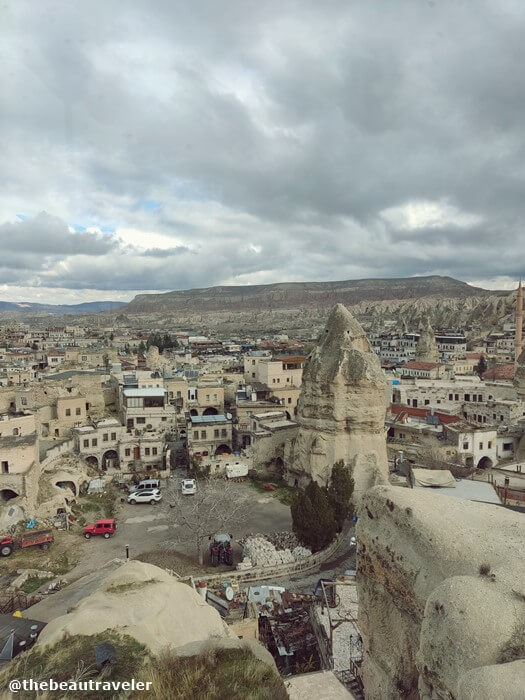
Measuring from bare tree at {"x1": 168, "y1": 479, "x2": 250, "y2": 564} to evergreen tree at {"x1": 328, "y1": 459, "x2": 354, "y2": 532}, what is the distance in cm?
487

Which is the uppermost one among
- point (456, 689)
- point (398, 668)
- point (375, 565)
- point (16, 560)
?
point (456, 689)

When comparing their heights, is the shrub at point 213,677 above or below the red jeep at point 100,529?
above

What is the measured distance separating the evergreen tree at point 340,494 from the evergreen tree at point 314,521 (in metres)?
1.14

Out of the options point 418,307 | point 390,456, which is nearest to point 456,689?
point 390,456

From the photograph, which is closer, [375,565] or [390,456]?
[375,565]

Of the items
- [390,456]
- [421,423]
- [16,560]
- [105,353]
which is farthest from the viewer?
[105,353]

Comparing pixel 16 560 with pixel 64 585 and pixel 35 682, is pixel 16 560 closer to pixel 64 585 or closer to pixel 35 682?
pixel 64 585

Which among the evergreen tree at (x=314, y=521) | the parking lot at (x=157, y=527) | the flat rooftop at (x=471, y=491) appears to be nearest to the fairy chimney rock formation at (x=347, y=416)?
the parking lot at (x=157, y=527)

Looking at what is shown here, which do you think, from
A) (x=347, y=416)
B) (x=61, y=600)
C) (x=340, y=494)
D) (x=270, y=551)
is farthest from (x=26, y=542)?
(x=347, y=416)

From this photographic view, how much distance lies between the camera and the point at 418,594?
9688mm

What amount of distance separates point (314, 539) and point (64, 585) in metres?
10.1

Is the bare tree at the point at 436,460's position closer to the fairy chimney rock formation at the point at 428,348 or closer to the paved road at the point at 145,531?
the paved road at the point at 145,531

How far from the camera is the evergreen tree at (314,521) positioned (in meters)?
20.4

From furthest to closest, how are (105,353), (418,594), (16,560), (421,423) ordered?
(105,353)
(421,423)
(16,560)
(418,594)
